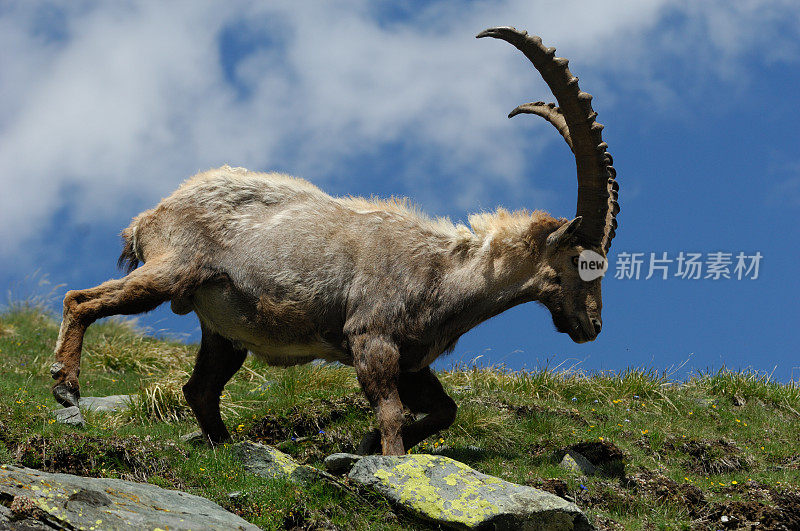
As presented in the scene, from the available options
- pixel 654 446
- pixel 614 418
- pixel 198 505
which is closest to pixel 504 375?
pixel 614 418

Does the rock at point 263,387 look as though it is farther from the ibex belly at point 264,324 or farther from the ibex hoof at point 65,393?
the ibex hoof at point 65,393

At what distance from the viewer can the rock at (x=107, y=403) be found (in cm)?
1006

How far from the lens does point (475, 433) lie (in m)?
8.92

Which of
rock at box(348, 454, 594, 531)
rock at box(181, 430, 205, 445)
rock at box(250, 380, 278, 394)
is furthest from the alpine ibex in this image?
rock at box(250, 380, 278, 394)

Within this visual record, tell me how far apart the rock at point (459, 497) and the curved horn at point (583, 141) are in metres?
2.52

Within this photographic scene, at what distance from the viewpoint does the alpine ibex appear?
6.90 meters

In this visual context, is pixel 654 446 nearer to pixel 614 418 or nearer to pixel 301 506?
pixel 614 418

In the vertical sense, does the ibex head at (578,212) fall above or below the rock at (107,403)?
above

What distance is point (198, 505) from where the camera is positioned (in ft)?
18.0

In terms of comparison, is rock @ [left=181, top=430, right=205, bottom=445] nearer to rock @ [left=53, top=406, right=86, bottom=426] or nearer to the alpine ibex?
rock @ [left=53, top=406, right=86, bottom=426]

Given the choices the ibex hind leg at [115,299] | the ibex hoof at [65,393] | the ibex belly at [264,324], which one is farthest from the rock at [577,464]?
the ibex hoof at [65,393]

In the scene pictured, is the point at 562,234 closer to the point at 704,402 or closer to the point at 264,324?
the point at 264,324

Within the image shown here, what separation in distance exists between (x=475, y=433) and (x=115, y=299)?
166 inches

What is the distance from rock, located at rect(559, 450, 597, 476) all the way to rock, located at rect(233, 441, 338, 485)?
285 cm
